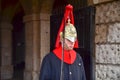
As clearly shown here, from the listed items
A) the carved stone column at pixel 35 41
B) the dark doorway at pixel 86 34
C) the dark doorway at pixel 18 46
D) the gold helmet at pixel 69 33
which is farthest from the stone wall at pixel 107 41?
the dark doorway at pixel 18 46

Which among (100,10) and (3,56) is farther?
(3,56)

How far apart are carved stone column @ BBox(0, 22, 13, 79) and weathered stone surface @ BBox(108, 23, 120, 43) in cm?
865

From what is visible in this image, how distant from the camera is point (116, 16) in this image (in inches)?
169

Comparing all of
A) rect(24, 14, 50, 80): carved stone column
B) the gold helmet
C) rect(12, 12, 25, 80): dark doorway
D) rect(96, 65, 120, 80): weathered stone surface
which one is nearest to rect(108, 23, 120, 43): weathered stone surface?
rect(96, 65, 120, 80): weathered stone surface

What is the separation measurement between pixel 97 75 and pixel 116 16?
2.95 feet

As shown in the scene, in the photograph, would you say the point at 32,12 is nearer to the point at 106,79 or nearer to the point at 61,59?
the point at 106,79

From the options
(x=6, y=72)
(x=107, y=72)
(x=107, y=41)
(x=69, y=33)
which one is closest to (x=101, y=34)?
(x=107, y=41)

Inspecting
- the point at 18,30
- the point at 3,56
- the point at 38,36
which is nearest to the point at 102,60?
the point at 38,36

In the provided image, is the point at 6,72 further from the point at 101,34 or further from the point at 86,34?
the point at 101,34

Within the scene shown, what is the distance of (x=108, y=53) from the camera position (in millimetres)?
4387

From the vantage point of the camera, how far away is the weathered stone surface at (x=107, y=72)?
4.28 metres

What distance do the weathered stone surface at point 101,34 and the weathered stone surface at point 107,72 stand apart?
369 millimetres

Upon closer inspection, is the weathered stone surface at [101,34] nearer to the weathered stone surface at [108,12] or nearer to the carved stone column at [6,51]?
the weathered stone surface at [108,12]

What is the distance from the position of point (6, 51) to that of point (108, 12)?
901 cm
